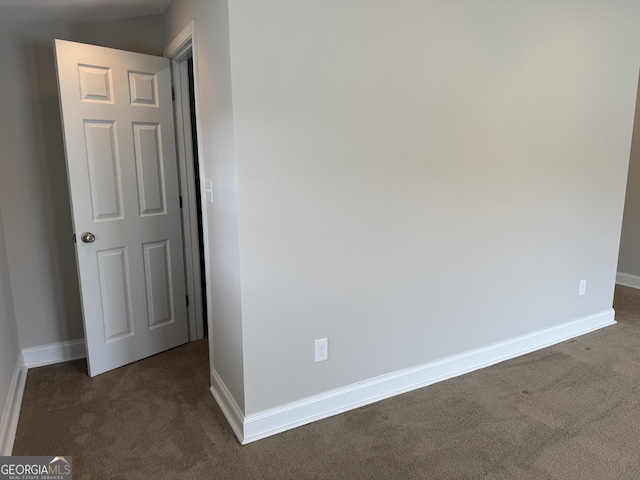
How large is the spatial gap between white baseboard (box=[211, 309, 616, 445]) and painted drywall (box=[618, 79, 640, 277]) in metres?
1.96

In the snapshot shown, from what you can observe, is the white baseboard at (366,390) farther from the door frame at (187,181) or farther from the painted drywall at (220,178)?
the door frame at (187,181)

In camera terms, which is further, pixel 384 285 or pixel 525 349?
pixel 525 349

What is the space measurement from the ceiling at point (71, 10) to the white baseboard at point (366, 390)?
2.14 metres

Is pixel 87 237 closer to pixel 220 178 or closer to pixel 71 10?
pixel 220 178

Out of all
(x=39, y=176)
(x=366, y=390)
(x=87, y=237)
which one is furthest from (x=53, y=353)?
(x=366, y=390)

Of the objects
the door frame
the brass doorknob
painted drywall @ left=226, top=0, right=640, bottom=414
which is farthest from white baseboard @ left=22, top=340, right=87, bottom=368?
painted drywall @ left=226, top=0, right=640, bottom=414

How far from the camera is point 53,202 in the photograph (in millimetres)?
2766

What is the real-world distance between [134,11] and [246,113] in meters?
1.40

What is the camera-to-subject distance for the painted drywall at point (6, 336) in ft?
7.10

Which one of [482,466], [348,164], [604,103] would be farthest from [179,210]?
[604,103]

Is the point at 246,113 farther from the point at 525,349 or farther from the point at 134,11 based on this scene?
the point at 525,349

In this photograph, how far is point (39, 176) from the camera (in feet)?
8.86

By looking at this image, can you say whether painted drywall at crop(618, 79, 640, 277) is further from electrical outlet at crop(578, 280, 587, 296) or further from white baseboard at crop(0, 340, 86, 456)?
white baseboard at crop(0, 340, 86, 456)

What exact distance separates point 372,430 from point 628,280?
3.75 meters
